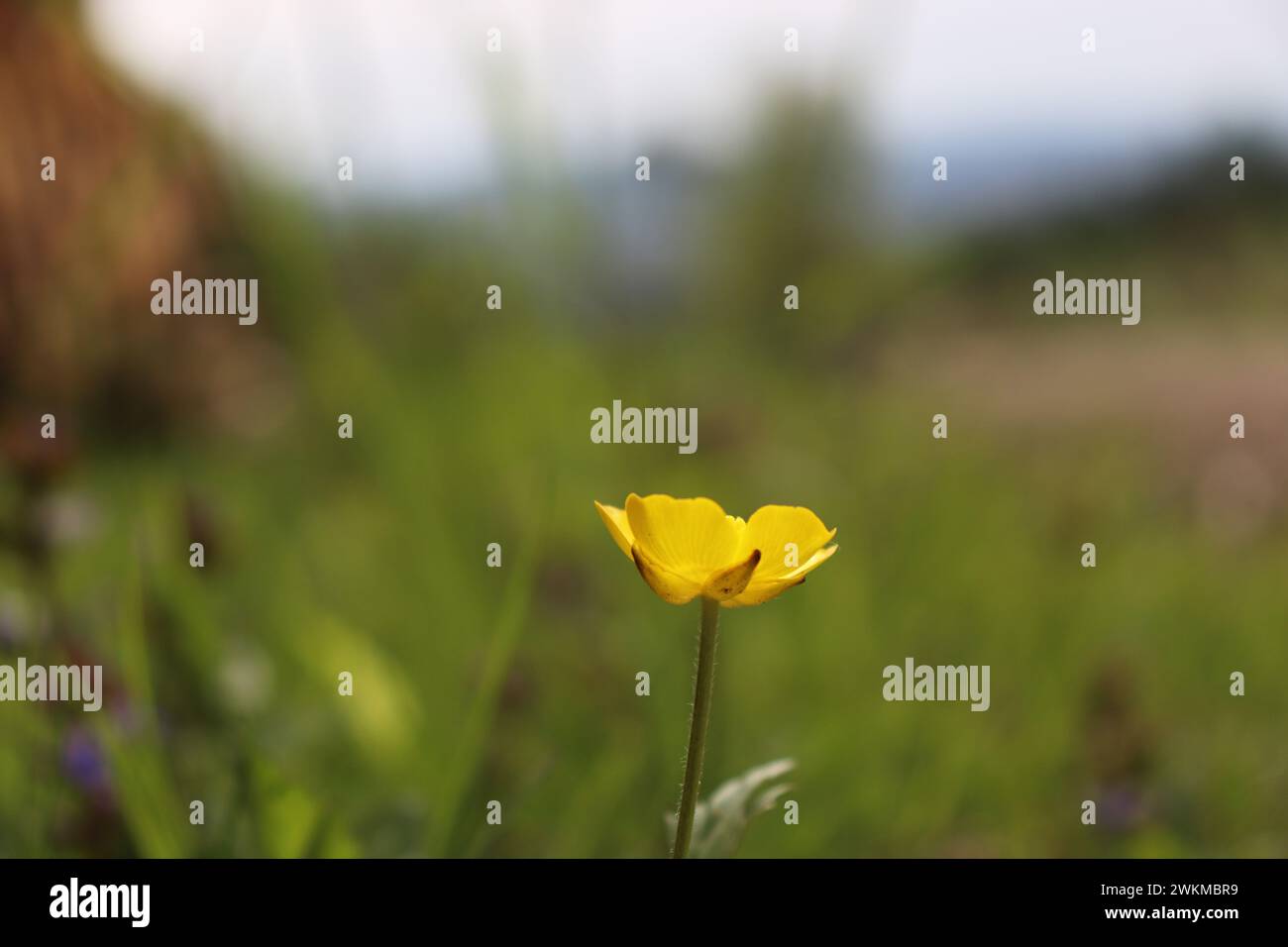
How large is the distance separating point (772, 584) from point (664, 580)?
4 cm

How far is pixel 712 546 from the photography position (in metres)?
0.45

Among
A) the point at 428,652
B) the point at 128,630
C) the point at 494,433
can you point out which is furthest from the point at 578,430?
the point at 128,630

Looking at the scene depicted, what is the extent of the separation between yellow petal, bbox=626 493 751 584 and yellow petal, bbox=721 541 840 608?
1 cm

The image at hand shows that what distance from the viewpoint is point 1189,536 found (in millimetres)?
1854
